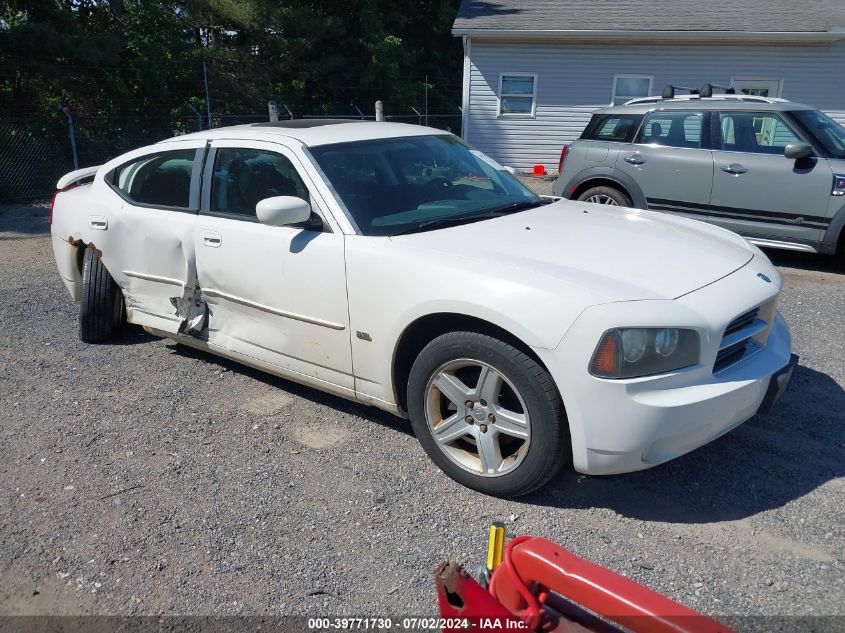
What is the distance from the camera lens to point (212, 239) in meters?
4.27

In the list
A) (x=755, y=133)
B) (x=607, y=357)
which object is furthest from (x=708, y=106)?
(x=607, y=357)

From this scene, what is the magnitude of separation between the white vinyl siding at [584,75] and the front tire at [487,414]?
1499 cm

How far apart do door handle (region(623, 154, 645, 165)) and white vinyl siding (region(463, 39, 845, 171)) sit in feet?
31.6

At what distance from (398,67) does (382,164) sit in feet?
63.1

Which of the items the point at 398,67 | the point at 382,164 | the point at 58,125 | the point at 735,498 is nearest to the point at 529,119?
the point at 398,67

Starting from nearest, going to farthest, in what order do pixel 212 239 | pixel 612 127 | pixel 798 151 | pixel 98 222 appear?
pixel 212 239 < pixel 98 222 < pixel 798 151 < pixel 612 127

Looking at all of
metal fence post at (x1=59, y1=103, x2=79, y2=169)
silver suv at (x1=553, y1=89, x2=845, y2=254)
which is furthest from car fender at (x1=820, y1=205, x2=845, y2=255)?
metal fence post at (x1=59, y1=103, x2=79, y2=169)

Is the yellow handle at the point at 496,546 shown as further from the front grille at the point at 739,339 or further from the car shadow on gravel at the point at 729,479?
the front grille at the point at 739,339

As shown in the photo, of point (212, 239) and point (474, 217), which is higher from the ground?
point (474, 217)

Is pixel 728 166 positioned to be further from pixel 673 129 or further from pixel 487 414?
pixel 487 414

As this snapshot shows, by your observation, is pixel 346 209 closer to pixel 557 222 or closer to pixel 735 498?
pixel 557 222

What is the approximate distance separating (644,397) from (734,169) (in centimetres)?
569

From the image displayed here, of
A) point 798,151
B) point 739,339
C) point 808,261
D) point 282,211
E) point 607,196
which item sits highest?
point 282,211

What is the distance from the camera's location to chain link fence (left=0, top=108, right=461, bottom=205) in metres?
13.1
